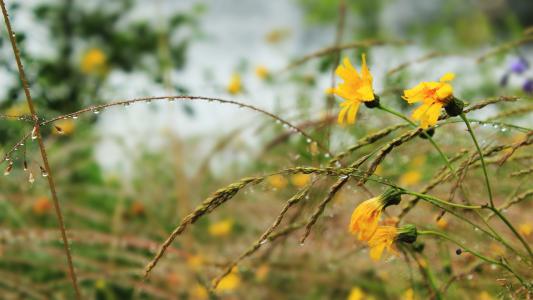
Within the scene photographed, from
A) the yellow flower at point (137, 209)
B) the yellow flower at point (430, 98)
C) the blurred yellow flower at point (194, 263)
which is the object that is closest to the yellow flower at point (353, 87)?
the yellow flower at point (430, 98)

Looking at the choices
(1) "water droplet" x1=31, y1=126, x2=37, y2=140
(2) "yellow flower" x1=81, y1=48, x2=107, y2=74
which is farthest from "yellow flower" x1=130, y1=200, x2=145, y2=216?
(1) "water droplet" x1=31, y1=126, x2=37, y2=140

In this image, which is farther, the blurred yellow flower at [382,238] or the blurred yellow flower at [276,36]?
the blurred yellow flower at [276,36]

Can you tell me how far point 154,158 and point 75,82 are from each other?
680 millimetres

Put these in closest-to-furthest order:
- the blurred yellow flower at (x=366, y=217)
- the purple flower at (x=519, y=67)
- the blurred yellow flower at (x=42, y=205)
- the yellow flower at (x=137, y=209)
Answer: the blurred yellow flower at (x=366, y=217), the purple flower at (x=519, y=67), the blurred yellow flower at (x=42, y=205), the yellow flower at (x=137, y=209)

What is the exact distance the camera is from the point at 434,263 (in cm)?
141

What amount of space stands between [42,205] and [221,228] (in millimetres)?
560

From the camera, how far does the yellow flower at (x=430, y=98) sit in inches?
29.3

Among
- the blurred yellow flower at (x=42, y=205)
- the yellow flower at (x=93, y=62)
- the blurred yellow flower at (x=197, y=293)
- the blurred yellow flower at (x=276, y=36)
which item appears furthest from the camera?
the blurred yellow flower at (x=276, y=36)

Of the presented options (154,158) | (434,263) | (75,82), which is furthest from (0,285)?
(75,82)

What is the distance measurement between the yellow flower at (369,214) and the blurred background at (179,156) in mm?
95

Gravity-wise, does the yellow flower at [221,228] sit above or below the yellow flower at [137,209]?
below

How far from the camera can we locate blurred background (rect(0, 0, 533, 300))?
56.8 inches

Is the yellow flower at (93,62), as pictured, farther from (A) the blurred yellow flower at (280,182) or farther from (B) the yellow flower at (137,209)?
(A) the blurred yellow flower at (280,182)

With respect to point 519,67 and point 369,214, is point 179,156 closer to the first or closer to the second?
point 519,67
